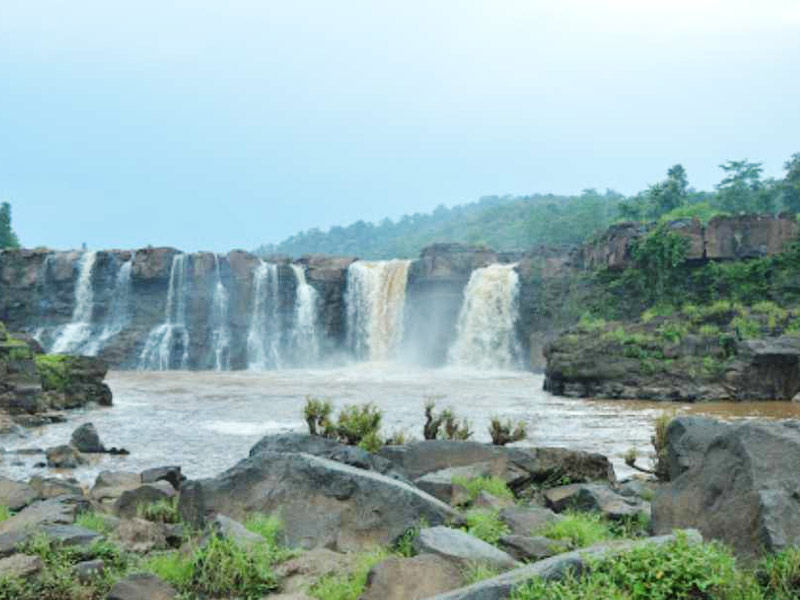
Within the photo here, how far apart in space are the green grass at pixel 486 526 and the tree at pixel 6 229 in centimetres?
6889

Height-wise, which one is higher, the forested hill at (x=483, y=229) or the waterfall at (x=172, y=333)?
the forested hill at (x=483, y=229)

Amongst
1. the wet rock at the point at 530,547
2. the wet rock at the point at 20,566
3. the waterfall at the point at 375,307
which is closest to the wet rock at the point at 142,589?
the wet rock at the point at 20,566

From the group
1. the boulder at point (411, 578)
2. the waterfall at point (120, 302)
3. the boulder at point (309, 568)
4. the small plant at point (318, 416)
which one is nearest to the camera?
the boulder at point (411, 578)

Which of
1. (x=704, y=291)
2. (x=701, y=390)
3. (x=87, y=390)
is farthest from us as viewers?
(x=704, y=291)

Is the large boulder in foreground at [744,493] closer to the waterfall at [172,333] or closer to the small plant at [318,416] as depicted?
the small plant at [318,416]

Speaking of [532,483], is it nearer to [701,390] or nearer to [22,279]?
[701,390]

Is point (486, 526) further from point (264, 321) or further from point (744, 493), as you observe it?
point (264, 321)

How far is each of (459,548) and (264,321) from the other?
159 ft

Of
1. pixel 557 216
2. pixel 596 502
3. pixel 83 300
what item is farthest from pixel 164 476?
pixel 557 216

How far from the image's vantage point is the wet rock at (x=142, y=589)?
18.6ft

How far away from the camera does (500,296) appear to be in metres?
49.5

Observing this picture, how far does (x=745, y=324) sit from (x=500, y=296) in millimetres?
17091

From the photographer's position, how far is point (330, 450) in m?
10.5

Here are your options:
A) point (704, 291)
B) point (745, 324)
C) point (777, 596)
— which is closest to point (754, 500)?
A: point (777, 596)
